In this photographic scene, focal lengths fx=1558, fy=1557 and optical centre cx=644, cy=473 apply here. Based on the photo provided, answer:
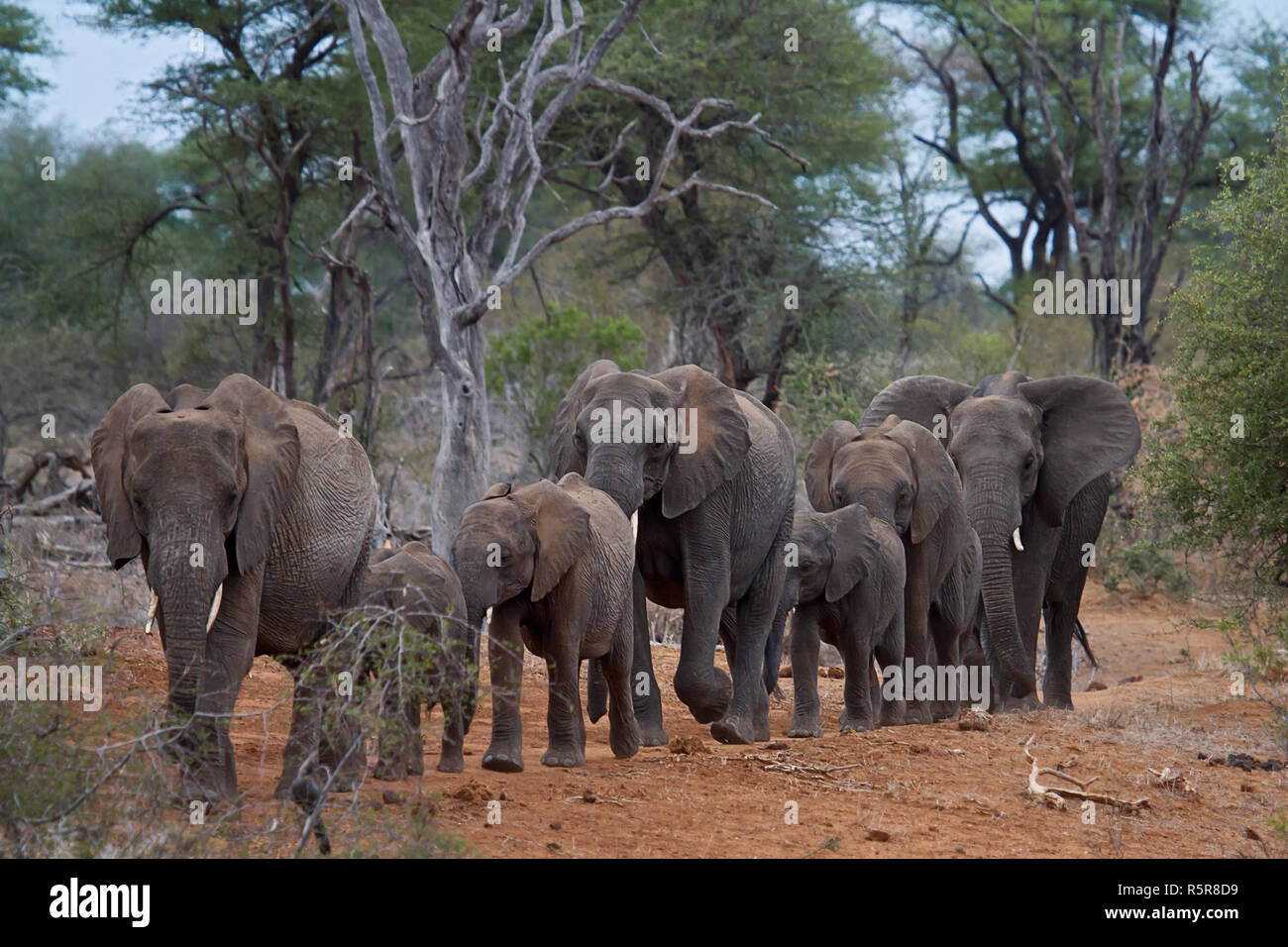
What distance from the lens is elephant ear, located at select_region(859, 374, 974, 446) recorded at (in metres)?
12.4

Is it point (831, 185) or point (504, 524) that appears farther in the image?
point (831, 185)

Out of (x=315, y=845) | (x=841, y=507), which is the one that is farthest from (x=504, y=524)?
(x=841, y=507)

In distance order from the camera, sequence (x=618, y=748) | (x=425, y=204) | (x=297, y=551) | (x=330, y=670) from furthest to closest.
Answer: (x=425, y=204) < (x=618, y=748) < (x=297, y=551) < (x=330, y=670)

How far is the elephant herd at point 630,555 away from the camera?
20.0ft

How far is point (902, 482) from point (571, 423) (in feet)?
8.00

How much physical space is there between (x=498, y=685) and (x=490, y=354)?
14.1 m

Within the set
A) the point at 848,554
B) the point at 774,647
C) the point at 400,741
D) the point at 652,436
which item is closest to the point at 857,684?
the point at 848,554

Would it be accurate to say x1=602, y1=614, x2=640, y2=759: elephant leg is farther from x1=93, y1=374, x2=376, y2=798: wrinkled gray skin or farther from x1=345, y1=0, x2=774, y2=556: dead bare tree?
x1=345, y1=0, x2=774, y2=556: dead bare tree

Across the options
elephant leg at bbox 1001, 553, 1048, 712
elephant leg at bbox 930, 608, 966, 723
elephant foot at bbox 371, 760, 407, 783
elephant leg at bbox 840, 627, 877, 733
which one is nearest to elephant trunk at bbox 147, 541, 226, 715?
elephant foot at bbox 371, 760, 407, 783

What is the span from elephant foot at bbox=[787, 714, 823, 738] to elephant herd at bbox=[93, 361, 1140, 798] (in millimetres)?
15

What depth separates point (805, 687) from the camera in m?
9.48

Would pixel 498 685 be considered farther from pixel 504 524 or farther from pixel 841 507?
pixel 841 507

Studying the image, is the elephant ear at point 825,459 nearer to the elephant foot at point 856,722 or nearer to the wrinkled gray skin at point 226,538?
the elephant foot at point 856,722

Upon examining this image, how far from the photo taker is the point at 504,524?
289 inches
